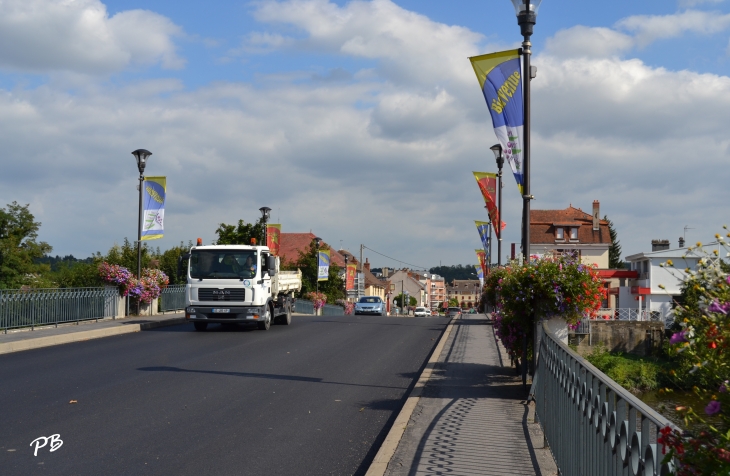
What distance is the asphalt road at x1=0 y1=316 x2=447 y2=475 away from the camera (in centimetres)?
693

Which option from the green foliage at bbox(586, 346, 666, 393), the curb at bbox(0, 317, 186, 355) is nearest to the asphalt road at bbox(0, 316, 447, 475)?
the curb at bbox(0, 317, 186, 355)

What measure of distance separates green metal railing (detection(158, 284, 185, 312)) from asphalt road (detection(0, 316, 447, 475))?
1090cm

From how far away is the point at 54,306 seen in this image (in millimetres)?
21047

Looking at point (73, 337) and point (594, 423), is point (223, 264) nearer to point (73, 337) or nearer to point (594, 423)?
point (73, 337)

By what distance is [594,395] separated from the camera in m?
4.32

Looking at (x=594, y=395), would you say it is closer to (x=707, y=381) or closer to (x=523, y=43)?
(x=707, y=381)

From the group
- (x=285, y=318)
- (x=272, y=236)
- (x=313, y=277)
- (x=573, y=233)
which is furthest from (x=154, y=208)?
(x=573, y=233)

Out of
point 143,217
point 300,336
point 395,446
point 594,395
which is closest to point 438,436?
point 395,446

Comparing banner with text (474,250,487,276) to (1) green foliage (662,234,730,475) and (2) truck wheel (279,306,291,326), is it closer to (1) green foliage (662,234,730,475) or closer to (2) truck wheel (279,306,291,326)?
(2) truck wheel (279,306,291,326)

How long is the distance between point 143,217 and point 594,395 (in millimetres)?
23063

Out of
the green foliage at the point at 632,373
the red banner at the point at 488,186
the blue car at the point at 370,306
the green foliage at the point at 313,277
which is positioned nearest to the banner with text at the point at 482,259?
the green foliage at the point at 632,373

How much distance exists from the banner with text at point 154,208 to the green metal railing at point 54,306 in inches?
92.0

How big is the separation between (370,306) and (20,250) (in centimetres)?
2208

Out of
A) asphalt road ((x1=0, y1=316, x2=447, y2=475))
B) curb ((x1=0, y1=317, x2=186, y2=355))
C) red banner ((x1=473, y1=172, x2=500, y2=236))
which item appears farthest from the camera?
red banner ((x1=473, y1=172, x2=500, y2=236))
